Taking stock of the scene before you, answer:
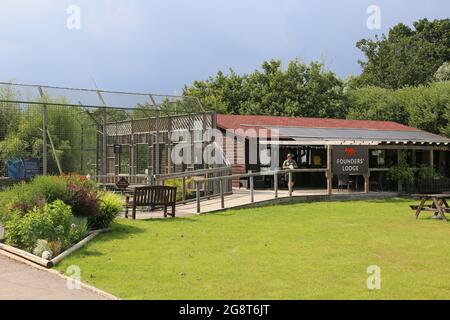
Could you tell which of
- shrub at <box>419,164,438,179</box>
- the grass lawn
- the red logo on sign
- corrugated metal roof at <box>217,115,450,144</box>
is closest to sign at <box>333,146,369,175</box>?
the red logo on sign

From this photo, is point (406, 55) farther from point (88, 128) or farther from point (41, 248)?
point (41, 248)

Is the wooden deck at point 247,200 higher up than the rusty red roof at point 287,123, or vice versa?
the rusty red roof at point 287,123

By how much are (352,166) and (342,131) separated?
22.0 ft

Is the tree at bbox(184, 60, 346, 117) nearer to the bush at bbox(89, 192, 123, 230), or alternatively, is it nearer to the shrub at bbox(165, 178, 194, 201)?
the shrub at bbox(165, 178, 194, 201)

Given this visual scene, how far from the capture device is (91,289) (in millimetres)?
6578

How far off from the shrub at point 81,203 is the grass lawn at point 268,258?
2.13ft

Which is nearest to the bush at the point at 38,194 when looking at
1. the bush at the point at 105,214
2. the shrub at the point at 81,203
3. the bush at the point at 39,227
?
the shrub at the point at 81,203

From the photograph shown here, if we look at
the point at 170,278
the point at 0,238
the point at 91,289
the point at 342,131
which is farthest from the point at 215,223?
the point at 342,131

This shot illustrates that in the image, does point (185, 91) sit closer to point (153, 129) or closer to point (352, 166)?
point (153, 129)

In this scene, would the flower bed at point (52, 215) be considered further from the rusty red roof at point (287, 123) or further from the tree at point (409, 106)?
the tree at point (409, 106)

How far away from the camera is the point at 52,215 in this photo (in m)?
9.55

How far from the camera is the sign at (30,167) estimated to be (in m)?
16.8

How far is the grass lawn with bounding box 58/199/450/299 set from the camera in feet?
21.7

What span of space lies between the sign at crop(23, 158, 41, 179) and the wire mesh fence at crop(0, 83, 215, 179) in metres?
0.03
